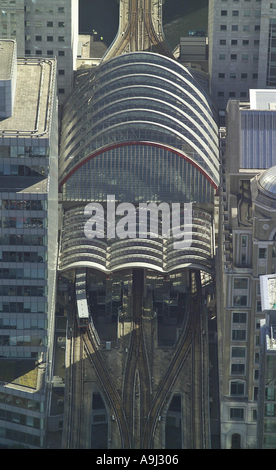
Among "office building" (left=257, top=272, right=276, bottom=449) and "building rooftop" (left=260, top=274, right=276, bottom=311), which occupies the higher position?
"building rooftop" (left=260, top=274, right=276, bottom=311)

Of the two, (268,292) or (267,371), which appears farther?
(268,292)

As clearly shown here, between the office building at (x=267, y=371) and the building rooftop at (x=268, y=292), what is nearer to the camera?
the office building at (x=267, y=371)

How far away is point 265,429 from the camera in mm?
192875

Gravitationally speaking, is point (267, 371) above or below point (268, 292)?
below

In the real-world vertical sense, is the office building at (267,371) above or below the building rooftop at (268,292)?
below

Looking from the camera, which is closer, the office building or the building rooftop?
the office building
